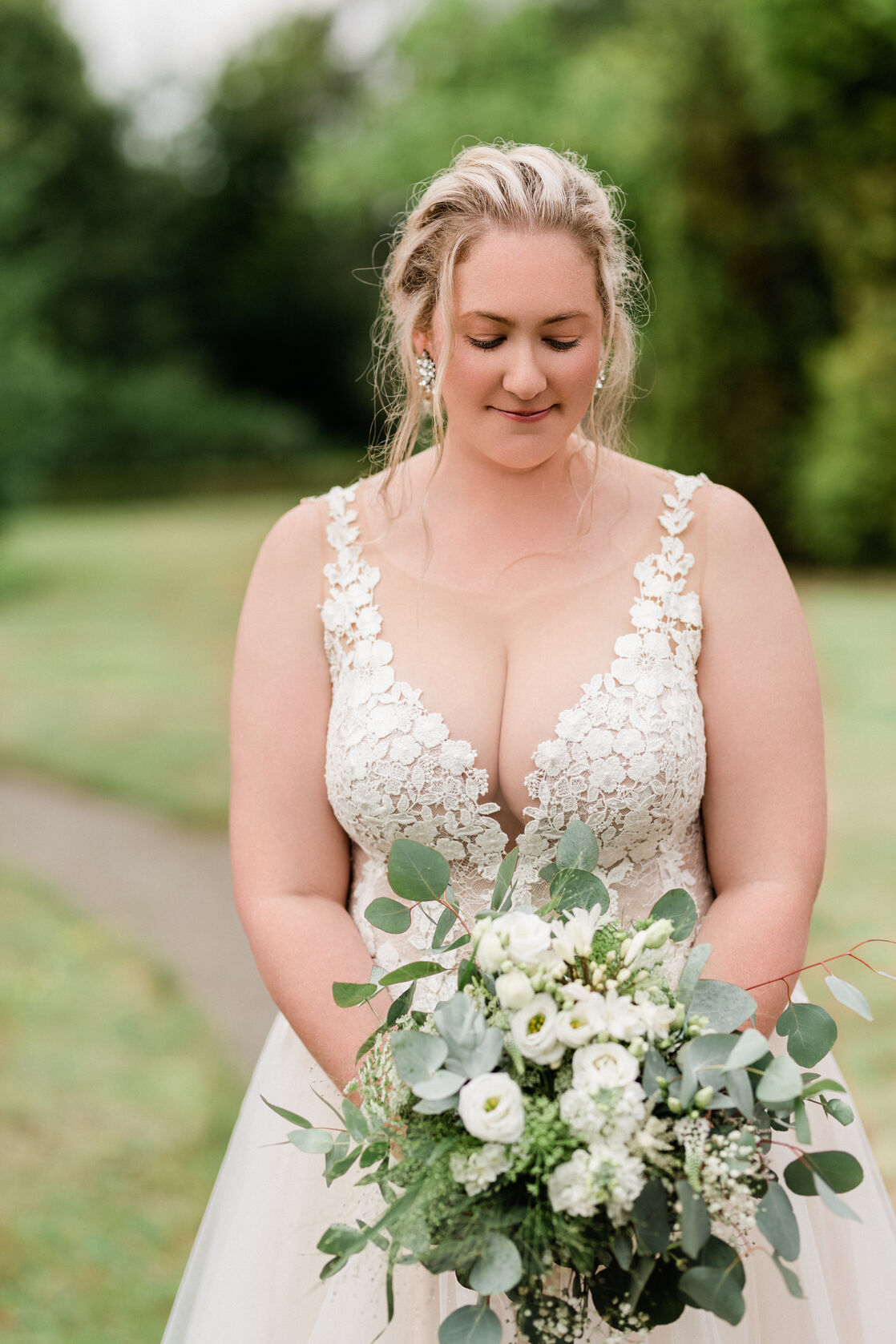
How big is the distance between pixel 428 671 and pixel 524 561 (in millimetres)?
267

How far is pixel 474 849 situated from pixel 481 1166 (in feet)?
2.58

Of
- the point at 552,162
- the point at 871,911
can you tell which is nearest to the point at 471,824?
the point at 552,162

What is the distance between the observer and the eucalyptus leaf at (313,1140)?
1.58 m

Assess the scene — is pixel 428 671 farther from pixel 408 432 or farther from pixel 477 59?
pixel 477 59

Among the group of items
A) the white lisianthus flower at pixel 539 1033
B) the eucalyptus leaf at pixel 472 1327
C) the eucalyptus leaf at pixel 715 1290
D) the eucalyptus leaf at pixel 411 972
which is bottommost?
the eucalyptus leaf at pixel 472 1327

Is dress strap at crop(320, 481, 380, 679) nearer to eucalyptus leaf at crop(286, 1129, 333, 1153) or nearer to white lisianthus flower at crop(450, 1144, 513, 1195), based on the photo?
eucalyptus leaf at crop(286, 1129, 333, 1153)

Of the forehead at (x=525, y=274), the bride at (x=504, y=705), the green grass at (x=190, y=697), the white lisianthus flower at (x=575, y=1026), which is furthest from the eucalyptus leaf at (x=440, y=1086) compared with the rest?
the green grass at (x=190, y=697)

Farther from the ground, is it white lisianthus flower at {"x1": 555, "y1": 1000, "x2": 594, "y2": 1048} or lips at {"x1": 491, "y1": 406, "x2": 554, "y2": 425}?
lips at {"x1": 491, "y1": 406, "x2": 554, "y2": 425}

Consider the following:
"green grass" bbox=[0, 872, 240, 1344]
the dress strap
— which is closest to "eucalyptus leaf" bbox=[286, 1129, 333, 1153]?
the dress strap

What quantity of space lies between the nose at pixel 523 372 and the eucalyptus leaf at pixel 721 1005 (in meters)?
0.95

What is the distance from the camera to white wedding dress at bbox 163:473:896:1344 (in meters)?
2.05

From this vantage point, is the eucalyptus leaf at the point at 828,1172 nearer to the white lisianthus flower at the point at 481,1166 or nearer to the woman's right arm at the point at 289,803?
the white lisianthus flower at the point at 481,1166

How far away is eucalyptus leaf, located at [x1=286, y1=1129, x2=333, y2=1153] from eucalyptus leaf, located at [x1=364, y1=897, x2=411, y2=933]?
0.89 feet

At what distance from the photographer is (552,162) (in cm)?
205
